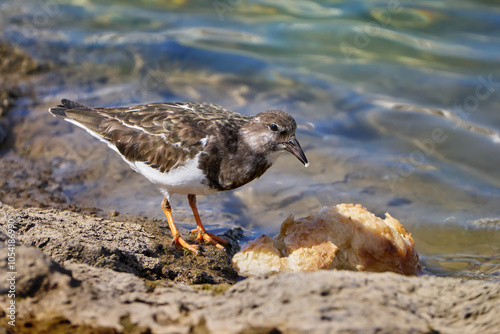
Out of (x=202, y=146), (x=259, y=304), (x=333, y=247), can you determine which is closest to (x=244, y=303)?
(x=259, y=304)

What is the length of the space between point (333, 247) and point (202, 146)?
1530 millimetres

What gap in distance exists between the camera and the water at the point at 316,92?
6547 millimetres

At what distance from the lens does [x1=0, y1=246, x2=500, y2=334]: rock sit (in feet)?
8.76

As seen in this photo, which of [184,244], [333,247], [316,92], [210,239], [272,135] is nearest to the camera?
[333,247]

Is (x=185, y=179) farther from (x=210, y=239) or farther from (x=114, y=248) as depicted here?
(x=114, y=248)

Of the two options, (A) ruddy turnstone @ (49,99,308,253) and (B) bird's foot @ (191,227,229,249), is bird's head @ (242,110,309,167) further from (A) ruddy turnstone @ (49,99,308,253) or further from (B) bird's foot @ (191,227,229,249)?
(B) bird's foot @ (191,227,229,249)

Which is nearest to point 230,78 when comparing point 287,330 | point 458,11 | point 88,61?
point 88,61

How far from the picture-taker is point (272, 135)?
16.4 feet

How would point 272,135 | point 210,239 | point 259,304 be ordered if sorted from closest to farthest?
point 259,304 → point 272,135 → point 210,239

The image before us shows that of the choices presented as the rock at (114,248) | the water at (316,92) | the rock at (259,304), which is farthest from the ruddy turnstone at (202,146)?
the rock at (259,304)

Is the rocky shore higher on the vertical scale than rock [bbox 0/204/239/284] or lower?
higher

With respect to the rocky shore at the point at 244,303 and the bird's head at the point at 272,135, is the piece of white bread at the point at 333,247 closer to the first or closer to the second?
the bird's head at the point at 272,135

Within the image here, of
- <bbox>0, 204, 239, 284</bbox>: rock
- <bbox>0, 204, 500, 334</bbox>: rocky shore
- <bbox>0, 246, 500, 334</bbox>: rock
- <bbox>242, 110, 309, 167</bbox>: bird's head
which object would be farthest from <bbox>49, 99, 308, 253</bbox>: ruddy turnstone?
<bbox>0, 246, 500, 334</bbox>: rock

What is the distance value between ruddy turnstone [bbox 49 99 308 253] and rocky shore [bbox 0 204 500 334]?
1.69m
